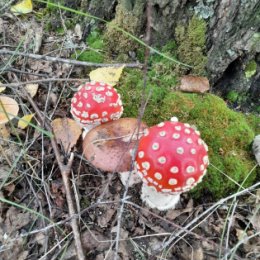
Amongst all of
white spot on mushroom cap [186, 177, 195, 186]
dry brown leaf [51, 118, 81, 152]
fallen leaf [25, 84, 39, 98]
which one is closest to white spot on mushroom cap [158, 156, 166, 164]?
white spot on mushroom cap [186, 177, 195, 186]

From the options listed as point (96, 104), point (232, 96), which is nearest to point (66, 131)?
point (96, 104)

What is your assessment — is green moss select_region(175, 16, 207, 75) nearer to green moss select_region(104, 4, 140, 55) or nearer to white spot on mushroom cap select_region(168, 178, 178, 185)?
green moss select_region(104, 4, 140, 55)

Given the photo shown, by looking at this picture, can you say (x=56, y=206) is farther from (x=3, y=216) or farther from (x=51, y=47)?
(x=51, y=47)

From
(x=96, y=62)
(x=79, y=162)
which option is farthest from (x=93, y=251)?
(x=96, y=62)

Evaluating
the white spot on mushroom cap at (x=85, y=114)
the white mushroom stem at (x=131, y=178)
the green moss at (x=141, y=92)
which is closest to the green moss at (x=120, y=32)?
the green moss at (x=141, y=92)

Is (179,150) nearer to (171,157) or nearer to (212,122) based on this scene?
(171,157)
